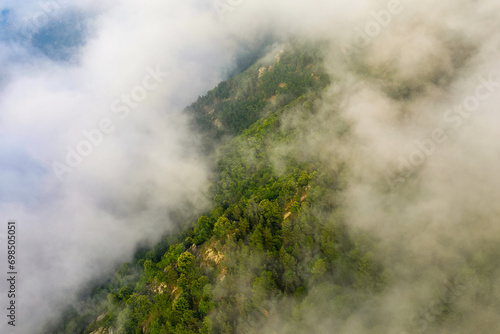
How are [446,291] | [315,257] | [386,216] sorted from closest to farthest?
[446,291] → [315,257] → [386,216]

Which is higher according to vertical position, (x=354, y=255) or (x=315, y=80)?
(x=315, y=80)

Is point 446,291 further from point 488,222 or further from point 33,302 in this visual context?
point 33,302

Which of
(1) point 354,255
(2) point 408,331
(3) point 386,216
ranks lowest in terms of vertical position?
(2) point 408,331

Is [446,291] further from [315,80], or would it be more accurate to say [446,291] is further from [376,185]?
[315,80]

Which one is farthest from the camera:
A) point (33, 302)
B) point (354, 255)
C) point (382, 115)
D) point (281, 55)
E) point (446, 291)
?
point (281, 55)

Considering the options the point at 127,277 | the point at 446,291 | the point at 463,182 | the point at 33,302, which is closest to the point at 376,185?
the point at 463,182

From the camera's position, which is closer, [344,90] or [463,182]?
[463,182]
